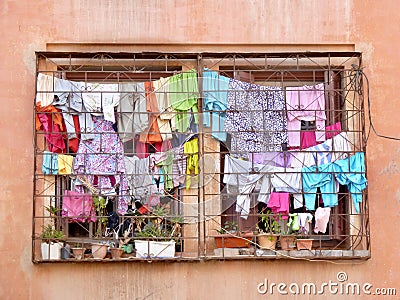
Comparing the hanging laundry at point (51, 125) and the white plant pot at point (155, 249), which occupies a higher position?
the hanging laundry at point (51, 125)

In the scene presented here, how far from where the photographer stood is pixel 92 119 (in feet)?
30.4

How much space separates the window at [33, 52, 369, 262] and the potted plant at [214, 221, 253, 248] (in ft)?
0.04

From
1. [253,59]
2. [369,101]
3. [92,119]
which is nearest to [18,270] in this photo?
[92,119]

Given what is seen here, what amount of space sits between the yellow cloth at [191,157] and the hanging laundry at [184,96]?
0.62 ft

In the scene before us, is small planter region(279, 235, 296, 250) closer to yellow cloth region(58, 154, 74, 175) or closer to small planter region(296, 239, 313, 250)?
small planter region(296, 239, 313, 250)

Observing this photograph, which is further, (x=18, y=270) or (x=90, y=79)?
(x=90, y=79)

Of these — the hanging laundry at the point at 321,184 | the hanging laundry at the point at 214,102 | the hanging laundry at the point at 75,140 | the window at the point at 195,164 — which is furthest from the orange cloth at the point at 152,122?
the hanging laundry at the point at 321,184

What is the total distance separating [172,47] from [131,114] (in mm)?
958

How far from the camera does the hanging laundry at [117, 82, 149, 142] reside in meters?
9.24

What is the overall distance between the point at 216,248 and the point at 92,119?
2091 mm

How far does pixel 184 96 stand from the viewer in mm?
9273

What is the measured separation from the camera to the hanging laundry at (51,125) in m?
9.18

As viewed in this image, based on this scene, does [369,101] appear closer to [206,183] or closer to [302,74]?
[302,74]

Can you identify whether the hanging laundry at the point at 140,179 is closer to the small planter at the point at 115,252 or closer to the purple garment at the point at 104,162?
the purple garment at the point at 104,162
